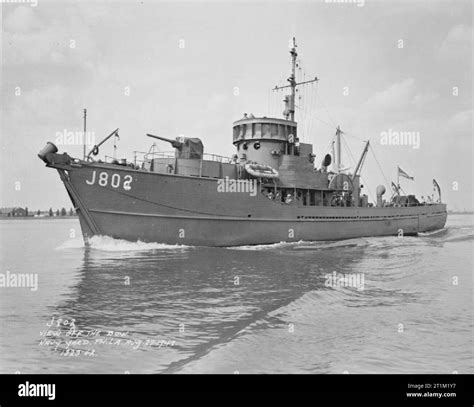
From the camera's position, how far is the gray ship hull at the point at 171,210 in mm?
16125

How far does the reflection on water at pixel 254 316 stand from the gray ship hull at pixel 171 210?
332 cm

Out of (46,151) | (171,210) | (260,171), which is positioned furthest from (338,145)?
(46,151)

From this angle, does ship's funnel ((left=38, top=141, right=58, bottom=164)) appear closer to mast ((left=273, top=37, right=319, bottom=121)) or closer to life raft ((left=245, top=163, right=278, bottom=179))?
Answer: life raft ((left=245, top=163, right=278, bottom=179))

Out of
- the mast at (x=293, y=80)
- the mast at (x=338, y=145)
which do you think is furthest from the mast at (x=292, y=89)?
the mast at (x=338, y=145)

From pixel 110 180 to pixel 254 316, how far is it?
1148 centimetres

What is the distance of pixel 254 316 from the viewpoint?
6.55 m

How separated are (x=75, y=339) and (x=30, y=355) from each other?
0.67m

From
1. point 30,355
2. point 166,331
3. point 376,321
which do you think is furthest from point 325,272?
point 30,355

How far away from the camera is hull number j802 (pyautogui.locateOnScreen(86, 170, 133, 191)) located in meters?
16.0

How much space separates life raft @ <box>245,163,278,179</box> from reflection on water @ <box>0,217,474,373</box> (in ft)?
21.9

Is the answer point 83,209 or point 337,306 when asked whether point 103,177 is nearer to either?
point 83,209

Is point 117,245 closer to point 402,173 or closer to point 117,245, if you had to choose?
point 117,245
